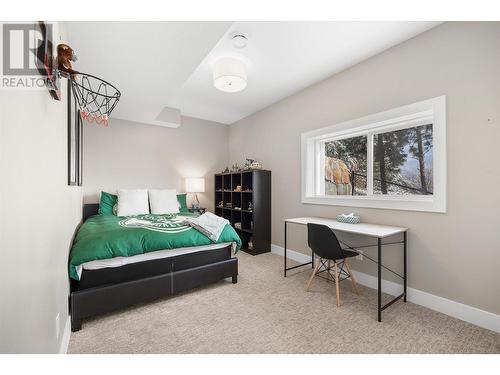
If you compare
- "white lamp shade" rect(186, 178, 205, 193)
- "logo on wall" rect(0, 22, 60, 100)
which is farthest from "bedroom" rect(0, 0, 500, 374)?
"white lamp shade" rect(186, 178, 205, 193)

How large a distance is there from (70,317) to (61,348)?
412mm

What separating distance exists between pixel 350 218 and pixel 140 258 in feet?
7.19

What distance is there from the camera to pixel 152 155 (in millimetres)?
4312

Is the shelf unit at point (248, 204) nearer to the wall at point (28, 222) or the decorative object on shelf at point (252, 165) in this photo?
the decorative object on shelf at point (252, 165)

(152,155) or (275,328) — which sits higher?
(152,155)

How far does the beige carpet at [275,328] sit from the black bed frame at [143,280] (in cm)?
11

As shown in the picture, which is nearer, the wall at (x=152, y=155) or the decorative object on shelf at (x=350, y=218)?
the decorative object on shelf at (x=350, y=218)

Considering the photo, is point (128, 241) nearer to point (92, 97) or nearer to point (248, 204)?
point (92, 97)

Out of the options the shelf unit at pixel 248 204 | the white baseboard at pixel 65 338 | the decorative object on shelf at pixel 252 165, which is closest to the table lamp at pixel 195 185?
the shelf unit at pixel 248 204

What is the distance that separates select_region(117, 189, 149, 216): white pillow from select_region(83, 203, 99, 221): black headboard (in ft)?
1.56

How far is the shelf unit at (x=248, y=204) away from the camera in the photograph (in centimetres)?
379

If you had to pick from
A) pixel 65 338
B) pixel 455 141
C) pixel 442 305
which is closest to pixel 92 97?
pixel 65 338
